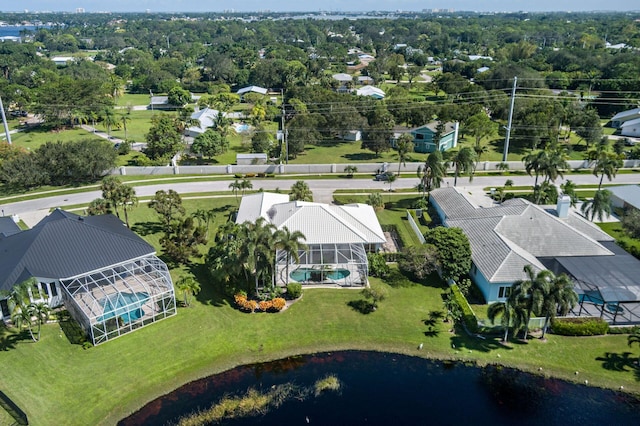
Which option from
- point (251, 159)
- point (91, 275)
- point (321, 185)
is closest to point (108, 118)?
point (251, 159)

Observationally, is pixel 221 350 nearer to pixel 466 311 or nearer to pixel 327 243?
pixel 327 243

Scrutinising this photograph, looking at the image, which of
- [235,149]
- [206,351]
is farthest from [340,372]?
[235,149]

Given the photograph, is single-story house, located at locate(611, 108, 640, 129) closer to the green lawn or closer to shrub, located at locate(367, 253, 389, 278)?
shrub, located at locate(367, 253, 389, 278)

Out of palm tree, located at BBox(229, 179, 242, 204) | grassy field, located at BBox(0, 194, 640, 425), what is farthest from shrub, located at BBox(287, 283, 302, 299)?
palm tree, located at BBox(229, 179, 242, 204)

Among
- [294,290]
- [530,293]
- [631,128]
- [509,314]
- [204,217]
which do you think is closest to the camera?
[530,293]

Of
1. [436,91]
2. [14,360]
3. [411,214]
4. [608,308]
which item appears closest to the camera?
[14,360]

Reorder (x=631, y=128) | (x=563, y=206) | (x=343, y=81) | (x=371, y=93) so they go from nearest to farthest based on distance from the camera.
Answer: (x=563, y=206), (x=631, y=128), (x=371, y=93), (x=343, y=81)

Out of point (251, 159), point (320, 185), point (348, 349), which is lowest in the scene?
point (348, 349)

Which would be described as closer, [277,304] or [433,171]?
[277,304]

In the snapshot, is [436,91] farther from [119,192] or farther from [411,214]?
[119,192]
